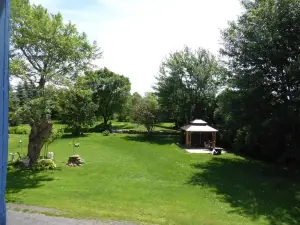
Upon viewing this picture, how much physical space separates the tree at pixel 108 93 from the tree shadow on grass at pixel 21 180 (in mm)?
36088

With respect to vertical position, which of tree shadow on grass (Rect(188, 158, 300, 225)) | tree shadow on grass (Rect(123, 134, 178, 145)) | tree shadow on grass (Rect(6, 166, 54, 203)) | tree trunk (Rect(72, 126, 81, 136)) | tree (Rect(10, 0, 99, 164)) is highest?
tree (Rect(10, 0, 99, 164))

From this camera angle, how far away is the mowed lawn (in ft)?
40.5

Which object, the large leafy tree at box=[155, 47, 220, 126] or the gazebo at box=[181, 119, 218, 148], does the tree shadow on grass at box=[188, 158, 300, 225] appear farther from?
the large leafy tree at box=[155, 47, 220, 126]

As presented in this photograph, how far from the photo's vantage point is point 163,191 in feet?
52.9

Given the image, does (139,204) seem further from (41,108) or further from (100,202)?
(41,108)

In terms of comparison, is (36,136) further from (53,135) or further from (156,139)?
(156,139)

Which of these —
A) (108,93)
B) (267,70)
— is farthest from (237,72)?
(108,93)

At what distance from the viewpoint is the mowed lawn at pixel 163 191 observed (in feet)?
40.5

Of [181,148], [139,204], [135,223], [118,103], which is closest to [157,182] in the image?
[139,204]

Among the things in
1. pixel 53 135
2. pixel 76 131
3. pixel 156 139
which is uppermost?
pixel 53 135

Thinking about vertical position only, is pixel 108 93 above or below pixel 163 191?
above

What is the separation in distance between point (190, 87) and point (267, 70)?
75.5ft

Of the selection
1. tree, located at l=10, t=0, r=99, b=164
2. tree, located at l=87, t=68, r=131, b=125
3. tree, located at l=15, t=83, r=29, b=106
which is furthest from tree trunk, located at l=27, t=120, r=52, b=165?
tree, located at l=87, t=68, r=131, b=125

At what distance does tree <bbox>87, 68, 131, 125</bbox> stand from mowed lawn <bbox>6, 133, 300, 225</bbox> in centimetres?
3056
